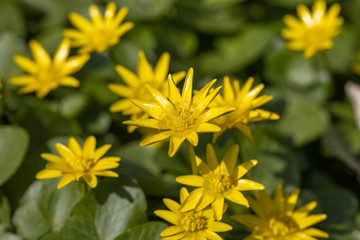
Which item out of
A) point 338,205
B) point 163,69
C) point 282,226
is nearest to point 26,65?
point 163,69

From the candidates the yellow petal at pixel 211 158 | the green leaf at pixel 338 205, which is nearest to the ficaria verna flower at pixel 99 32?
the yellow petal at pixel 211 158

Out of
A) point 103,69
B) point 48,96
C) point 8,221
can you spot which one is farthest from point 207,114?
point 48,96

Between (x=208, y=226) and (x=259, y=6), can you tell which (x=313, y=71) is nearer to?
(x=259, y=6)

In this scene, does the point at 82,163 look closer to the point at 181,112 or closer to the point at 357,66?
the point at 181,112

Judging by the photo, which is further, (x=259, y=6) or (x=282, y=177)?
(x=259, y=6)

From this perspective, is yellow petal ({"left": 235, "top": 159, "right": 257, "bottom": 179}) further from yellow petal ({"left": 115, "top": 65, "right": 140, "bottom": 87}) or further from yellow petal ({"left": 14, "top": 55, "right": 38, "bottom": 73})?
yellow petal ({"left": 14, "top": 55, "right": 38, "bottom": 73})

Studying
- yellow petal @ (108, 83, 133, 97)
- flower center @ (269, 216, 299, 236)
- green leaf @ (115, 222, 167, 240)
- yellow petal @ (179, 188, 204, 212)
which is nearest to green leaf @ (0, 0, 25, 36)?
yellow petal @ (108, 83, 133, 97)
